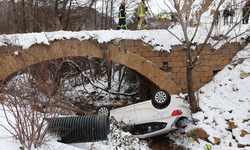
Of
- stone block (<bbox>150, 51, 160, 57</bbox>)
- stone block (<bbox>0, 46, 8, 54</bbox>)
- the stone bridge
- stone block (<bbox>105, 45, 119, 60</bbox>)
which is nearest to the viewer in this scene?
stone block (<bbox>0, 46, 8, 54</bbox>)

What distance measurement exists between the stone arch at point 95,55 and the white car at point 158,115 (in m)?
1.25

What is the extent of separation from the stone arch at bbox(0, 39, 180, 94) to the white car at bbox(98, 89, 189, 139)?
1247mm

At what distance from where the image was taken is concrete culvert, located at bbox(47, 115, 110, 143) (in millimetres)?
3567

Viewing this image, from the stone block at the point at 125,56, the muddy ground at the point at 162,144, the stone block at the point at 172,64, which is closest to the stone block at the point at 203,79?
the stone block at the point at 172,64

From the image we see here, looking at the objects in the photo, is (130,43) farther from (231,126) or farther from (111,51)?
(231,126)

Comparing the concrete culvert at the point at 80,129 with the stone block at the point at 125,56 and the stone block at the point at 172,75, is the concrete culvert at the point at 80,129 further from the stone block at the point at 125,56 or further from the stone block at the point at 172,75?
the stone block at the point at 172,75

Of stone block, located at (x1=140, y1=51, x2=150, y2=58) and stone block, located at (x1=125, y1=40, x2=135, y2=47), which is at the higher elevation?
stone block, located at (x1=125, y1=40, x2=135, y2=47)

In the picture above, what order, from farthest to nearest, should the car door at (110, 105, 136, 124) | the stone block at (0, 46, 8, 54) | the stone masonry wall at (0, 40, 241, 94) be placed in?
the stone masonry wall at (0, 40, 241, 94), the stone block at (0, 46, 8, 54), the car door at (110, 105, 136, 124)

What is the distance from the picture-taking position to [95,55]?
6703mm

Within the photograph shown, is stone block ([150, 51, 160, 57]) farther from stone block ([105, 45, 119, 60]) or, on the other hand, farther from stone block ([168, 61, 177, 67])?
stone block ([105, 45, 119, 60])

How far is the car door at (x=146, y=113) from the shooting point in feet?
18.4

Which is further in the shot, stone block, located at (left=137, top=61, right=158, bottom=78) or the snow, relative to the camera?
stone block, located at (left=137, top=61, right=158, bottom=78)

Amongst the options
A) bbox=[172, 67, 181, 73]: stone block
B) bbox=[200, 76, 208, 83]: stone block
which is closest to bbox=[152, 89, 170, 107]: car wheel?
bbox=[172, 67, 181, 73]: stone block

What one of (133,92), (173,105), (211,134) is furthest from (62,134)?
(133,92)
